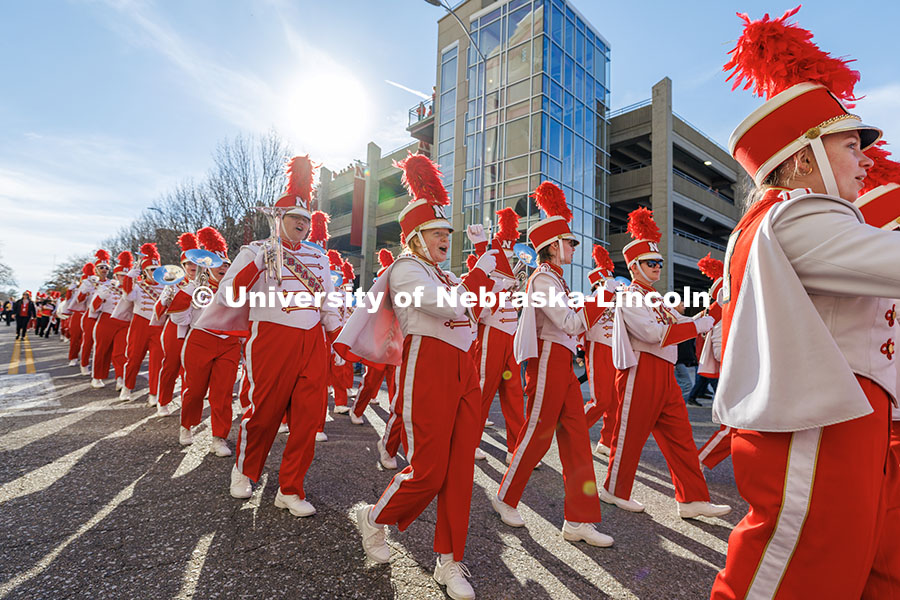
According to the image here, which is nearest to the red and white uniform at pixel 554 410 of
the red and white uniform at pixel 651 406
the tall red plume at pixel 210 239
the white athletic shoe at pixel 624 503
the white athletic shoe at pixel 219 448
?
the red and white uniform at pixel 651 406

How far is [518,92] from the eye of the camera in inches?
864

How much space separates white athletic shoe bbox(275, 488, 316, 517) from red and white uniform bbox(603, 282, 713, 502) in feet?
7.41

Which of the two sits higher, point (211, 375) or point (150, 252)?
point (150, 252)

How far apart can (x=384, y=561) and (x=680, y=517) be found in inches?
89.9

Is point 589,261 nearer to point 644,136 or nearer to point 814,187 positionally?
point 644,136

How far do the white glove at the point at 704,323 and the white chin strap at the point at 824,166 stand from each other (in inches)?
89.4

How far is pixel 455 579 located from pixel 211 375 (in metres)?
3.64

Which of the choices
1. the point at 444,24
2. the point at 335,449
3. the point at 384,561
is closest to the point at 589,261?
the point at 444,24

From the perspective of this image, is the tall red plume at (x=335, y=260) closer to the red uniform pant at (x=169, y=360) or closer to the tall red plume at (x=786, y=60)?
the red uniform pant at (x=169, y=360)

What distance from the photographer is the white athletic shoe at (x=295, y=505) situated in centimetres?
320

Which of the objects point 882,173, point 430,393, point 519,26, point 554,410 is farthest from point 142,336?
point 519,26

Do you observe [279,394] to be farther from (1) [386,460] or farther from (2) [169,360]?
(2) [169,360]

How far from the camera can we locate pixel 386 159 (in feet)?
107

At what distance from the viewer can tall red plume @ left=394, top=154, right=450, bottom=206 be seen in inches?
124
